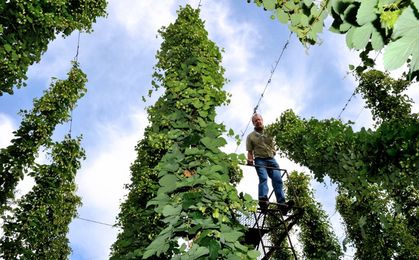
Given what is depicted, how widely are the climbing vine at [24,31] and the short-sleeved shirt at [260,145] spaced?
497 cm

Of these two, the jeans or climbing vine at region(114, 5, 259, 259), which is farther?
the jeans

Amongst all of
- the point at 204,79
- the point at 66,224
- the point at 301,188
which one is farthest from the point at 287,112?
the point at 66,224

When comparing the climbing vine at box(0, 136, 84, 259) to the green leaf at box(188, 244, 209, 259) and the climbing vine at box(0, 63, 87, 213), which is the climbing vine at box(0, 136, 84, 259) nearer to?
the climbing vine at box(0, 63, 87, 213)

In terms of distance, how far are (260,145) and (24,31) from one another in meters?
5.46

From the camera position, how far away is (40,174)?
1209cm

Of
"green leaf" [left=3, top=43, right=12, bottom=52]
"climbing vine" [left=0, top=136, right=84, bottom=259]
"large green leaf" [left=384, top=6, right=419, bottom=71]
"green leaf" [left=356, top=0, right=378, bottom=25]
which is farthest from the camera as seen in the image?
"climbing vine" [left=0, top=136, right=84, bottom=259]

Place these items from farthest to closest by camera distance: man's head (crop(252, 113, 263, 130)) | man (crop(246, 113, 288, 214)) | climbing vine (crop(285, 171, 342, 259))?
climbing vine (crop(285, 171, 342, 259)) → man's head (crop(252, 113, 263, 130)) → man (crop(246, 113, 288, 214))

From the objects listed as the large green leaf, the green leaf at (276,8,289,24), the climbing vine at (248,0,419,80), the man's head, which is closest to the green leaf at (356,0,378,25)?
the climbing vine at (248,0,419,80)

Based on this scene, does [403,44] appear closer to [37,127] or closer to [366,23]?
[366,23]

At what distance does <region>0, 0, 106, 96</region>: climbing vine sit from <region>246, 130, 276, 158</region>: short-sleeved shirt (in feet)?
16.3

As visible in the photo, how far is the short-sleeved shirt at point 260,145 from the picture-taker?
765cm

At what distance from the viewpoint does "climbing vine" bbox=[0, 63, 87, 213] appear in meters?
10.6

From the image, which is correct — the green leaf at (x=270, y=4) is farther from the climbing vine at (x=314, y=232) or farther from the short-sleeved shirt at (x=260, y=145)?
the climbing vine at (x=314, y=232)

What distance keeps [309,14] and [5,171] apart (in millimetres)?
11231
